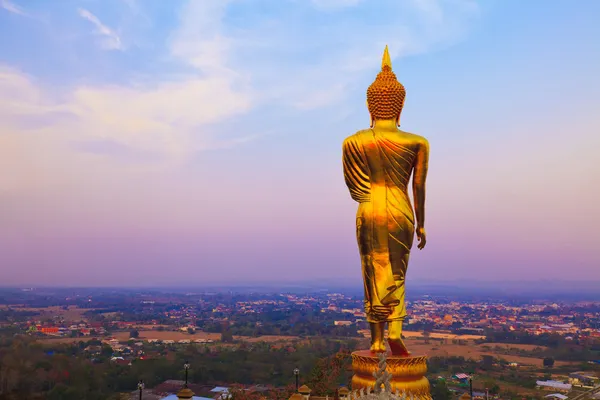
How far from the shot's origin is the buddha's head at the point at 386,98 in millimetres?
8789

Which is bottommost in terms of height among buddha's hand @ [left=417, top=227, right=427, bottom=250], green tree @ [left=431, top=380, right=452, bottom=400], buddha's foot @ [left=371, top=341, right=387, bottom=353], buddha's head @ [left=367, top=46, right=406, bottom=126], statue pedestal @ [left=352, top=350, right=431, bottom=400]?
green tree @ [left=431, top=380, right=452, bottom=400]

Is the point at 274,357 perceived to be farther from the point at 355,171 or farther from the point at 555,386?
the point at 355,171

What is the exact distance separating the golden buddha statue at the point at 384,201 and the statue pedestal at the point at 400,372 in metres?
0.53

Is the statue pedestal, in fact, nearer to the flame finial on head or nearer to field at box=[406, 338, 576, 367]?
the flame finial on head

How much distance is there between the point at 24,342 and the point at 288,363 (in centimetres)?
1088

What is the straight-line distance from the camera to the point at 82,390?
1677 centimetres

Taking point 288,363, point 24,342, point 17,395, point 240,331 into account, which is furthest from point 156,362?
point 240,331

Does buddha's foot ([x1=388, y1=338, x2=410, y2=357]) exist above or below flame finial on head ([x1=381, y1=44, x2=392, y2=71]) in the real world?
below

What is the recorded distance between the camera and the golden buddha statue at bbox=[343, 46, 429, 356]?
846 cm

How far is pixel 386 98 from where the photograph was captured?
8.79m

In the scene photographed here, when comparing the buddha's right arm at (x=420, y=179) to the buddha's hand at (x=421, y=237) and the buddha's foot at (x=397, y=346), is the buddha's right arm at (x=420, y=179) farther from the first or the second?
the buddha's foot at (x=397, y=346)

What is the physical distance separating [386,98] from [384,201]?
158cm

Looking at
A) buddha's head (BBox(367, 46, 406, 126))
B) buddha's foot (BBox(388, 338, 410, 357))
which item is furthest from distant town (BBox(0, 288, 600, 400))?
buddha's head (BBox(367, 46, 406, 126))

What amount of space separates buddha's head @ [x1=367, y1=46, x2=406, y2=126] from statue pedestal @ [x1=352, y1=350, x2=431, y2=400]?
3.56 m
